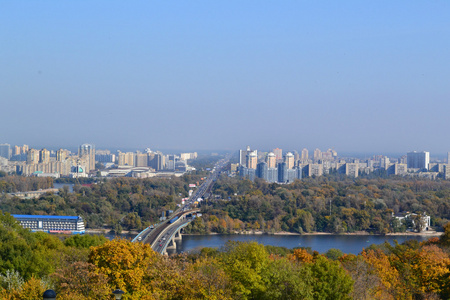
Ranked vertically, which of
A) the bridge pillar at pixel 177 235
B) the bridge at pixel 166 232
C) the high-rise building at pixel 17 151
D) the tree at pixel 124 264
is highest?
the tree at pixel 124 264

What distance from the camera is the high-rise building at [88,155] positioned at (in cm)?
3210

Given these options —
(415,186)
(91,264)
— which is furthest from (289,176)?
(91,264)

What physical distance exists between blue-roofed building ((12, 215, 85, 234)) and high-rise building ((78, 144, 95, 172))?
1836 cm

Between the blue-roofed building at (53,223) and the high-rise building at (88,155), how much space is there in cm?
1836

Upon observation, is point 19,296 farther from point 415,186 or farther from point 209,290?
→ point 415,186

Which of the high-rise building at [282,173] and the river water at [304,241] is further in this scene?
the high-rise building at [282,173]

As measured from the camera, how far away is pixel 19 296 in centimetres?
299

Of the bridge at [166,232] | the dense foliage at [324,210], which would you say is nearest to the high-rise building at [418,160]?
the dense foliage at [324,210]

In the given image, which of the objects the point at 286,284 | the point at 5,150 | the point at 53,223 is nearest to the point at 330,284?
the point at 286,284

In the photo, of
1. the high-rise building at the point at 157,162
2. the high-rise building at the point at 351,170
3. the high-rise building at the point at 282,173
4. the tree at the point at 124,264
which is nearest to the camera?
the tree at the point at 124,264

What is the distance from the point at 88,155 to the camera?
32.6 meters

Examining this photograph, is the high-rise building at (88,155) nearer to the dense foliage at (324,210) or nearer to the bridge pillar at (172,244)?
the dense foliage at (324,210)

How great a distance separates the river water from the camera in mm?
11219

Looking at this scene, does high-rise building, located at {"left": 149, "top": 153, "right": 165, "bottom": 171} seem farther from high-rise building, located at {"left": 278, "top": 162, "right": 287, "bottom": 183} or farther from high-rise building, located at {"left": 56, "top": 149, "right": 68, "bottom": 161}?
high-rise building, located at {"left": 278, "top": 162, "right": 287, "bottom": 183}
